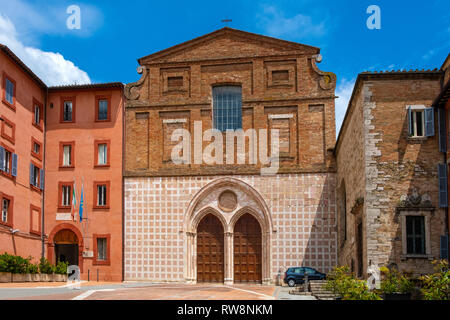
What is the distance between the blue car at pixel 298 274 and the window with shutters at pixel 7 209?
14.1 metres

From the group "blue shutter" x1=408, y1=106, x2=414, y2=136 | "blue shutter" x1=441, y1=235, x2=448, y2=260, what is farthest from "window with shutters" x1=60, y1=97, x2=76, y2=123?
"blue shutter" x1=441, y1=235, x2=448, y2=260

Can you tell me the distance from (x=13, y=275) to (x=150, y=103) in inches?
502

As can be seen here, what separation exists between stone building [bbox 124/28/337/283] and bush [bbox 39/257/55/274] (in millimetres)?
4290

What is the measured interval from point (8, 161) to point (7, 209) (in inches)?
94.6

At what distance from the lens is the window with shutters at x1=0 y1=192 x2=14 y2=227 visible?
101 ft

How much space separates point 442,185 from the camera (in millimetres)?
22016

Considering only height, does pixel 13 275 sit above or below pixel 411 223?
below

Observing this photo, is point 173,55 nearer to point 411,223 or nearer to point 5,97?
point 5,97

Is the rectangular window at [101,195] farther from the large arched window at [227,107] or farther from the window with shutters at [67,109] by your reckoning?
the large arched window at [227,107]

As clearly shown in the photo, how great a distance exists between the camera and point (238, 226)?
115ft

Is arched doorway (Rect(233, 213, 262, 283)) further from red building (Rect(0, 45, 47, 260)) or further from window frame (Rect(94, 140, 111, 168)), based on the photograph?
red building (Rect(0, 45, 47, 260))

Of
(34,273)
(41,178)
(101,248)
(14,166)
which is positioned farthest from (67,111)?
(34,273)
